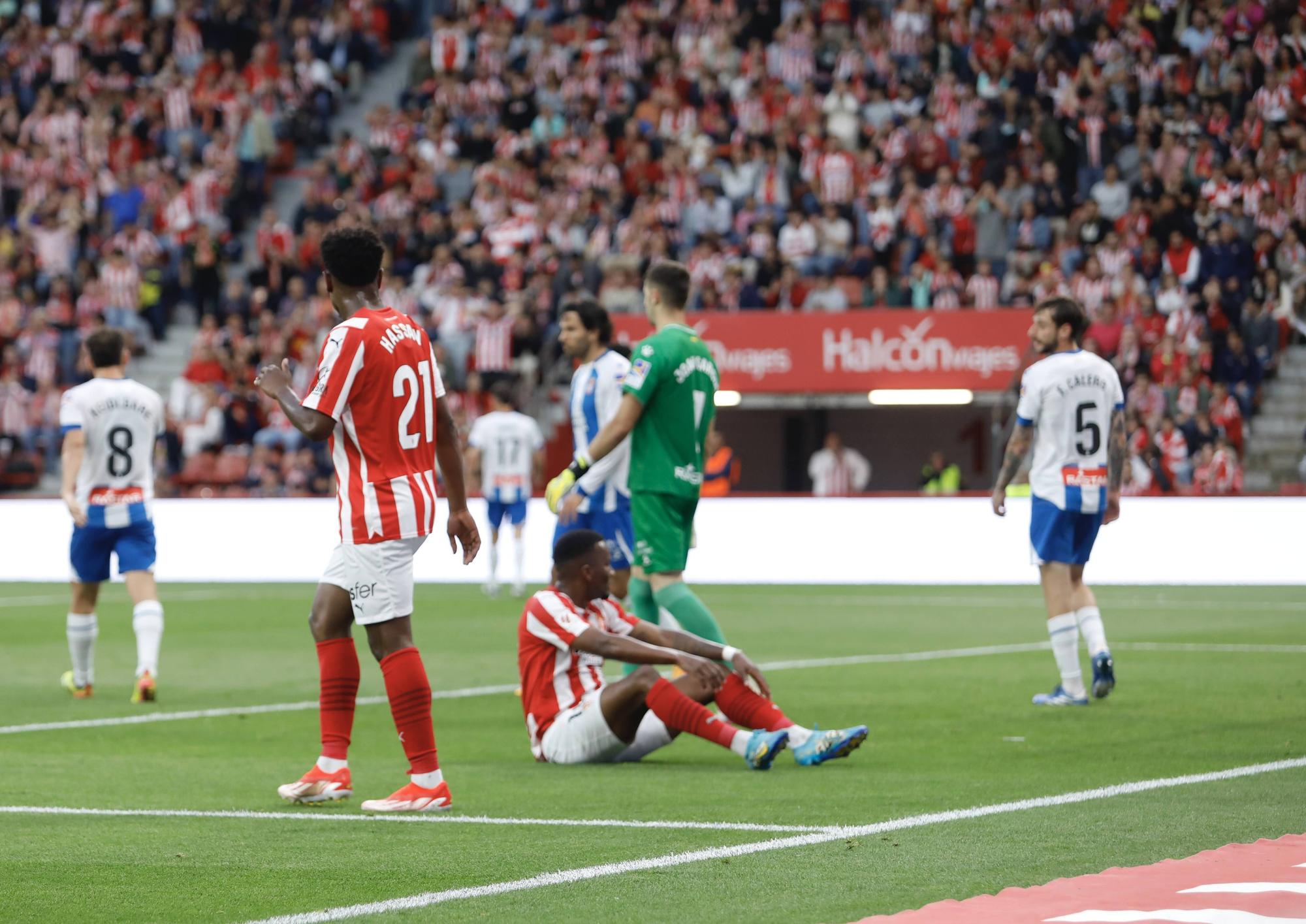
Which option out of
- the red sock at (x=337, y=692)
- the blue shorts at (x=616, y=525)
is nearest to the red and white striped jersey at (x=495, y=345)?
the blue shorts at (x=616, y=525)

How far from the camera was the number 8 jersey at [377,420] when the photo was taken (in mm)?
7559

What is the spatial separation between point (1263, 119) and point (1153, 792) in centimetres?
2149

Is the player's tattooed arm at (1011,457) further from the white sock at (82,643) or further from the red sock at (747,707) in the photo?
the white sock at (82,643)

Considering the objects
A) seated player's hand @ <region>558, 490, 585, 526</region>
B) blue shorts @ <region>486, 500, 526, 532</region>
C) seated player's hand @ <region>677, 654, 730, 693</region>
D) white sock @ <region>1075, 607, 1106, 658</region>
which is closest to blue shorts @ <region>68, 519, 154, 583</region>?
seated player's hand @ <region>558, 490, 585, 526</region>

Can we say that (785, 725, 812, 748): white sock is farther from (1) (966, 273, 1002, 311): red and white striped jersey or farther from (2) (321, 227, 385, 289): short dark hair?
(1) (966, 273, 1002, 311): red and white striped jersey

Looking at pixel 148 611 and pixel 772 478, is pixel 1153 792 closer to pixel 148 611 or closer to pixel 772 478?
pixel 148 611

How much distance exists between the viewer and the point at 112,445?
12.6m

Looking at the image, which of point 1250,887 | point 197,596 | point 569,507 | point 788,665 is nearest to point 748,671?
point 569,507

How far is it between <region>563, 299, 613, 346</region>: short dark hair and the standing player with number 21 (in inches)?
96.3

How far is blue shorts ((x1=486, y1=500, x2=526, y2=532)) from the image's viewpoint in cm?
2309

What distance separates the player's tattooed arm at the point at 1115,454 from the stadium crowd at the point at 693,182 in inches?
485

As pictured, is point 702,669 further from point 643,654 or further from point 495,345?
point 495,345

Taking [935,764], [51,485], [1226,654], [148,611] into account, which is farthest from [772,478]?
[935,764]

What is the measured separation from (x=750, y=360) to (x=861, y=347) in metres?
1.58
